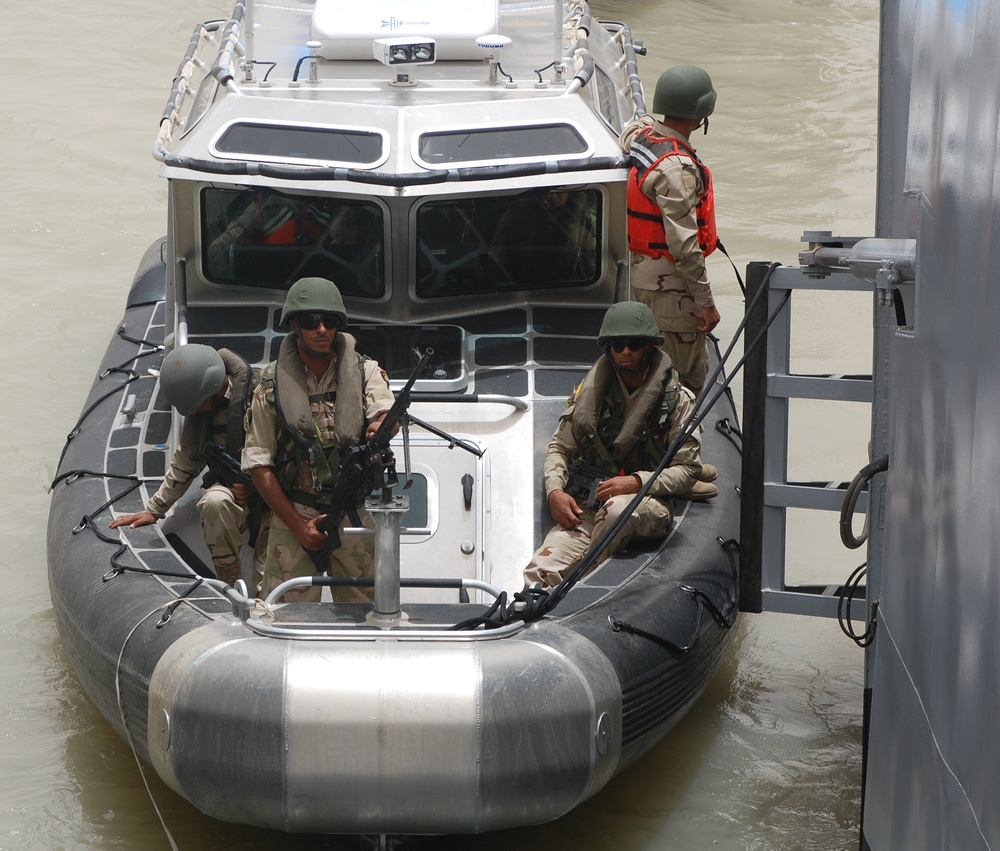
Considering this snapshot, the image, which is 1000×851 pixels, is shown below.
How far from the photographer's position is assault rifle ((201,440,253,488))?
522cm

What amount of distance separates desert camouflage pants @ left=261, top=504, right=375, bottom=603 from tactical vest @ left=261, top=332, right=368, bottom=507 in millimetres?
170

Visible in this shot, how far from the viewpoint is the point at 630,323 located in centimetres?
518

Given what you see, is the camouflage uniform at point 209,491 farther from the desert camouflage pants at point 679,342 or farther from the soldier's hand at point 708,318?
the soldier's hand at point 708,318

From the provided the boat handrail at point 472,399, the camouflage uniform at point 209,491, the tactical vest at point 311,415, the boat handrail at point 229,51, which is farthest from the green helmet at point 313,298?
the boat handrail at point 229,51

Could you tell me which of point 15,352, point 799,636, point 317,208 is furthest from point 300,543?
point 15,352

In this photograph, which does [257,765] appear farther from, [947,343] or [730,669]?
[730,669]

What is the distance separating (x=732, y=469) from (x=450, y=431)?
1.19 m

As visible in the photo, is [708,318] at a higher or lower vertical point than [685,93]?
lower

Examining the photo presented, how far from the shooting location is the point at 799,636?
6.56 meters

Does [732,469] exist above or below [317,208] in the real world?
below

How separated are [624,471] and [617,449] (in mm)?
103

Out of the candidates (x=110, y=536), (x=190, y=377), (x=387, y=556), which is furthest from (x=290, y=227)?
(x=387, y=556)

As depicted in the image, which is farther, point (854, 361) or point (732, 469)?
point (854, 361)

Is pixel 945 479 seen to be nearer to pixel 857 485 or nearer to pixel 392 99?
pixel 857 485
